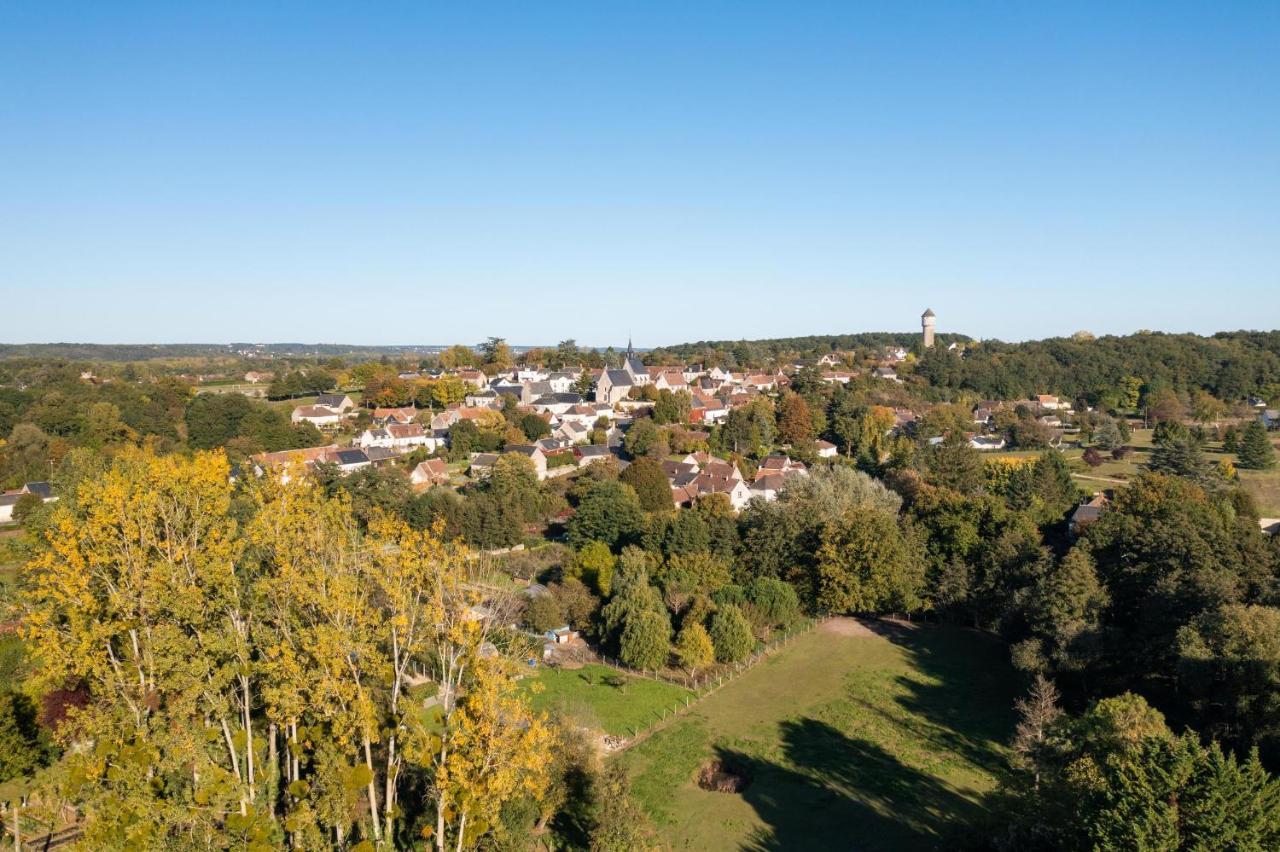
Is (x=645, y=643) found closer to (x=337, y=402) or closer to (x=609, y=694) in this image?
(x=609, y=694)

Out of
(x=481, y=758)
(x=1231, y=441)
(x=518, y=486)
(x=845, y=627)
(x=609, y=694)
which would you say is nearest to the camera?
(x=481, y=758)

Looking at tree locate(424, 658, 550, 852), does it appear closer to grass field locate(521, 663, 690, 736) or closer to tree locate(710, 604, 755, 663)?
grass field locate(521, 663, 690, 736)

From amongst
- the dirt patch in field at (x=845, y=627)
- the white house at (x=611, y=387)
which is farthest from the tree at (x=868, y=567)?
the white house at (x=611, y=387)

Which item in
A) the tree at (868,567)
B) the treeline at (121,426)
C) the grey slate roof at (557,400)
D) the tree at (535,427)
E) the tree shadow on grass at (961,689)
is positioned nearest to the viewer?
the tree shadow on grass at (961,689)

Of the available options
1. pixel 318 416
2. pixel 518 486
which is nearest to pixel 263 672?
pixel 518 486

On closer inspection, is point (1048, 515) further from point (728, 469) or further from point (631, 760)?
point (631, 760)

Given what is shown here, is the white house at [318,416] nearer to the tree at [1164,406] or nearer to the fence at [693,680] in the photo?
the fence at [693,680]

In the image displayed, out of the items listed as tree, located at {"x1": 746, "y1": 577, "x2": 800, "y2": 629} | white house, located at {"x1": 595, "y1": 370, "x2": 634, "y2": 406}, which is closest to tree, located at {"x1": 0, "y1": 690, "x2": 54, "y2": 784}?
tree, located at {"x1": 746, "y1": 577, "x2": 800, "y2": 629}
